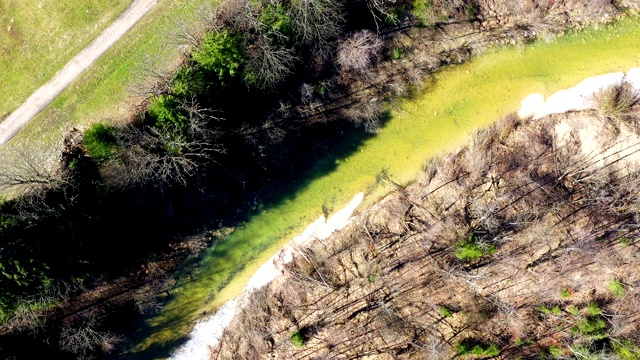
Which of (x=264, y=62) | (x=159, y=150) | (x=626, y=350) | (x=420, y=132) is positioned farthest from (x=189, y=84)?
(x=626, y=350)

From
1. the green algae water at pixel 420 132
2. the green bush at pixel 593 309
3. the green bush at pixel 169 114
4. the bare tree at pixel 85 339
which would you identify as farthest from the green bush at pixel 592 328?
the bare tree at pixel 85 339

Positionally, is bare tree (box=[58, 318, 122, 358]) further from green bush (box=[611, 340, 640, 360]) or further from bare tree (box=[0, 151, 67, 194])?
green bush (box=[611, 340, 640, 360])

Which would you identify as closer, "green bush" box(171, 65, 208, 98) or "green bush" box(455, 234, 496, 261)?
"green bush" box(171, 65, 208, 98)

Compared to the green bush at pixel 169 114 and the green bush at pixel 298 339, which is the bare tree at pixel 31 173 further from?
the green bush at pixel 298 339

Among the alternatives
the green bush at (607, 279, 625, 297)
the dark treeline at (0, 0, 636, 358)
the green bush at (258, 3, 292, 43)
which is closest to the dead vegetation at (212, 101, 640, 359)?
the green bush at (607, 279, 625, 297)

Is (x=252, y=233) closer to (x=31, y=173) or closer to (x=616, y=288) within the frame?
(x=31, y=173)

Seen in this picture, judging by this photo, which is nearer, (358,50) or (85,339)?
(85,339)
